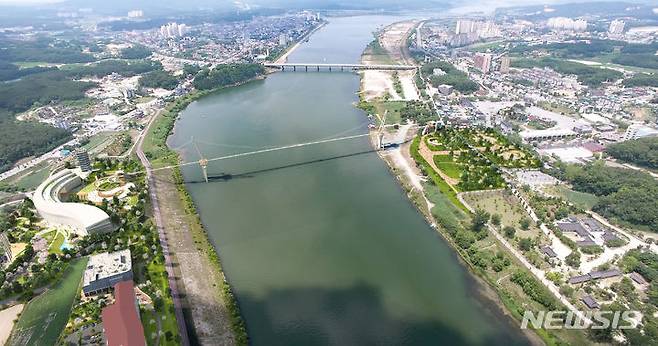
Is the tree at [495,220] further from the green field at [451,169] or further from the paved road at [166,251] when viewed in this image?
the paved road at [166,251]

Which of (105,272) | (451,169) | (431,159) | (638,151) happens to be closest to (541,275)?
(451,169)

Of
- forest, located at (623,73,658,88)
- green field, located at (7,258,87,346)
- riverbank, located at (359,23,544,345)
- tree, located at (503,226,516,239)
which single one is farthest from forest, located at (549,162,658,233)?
green field, located at (7,258,87,346)

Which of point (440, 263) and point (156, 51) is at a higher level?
point (156, 51)

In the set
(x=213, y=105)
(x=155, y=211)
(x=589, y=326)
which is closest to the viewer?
(x=589, y=326)

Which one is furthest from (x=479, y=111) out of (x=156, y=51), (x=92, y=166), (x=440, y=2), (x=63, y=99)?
(x=440, y=2)

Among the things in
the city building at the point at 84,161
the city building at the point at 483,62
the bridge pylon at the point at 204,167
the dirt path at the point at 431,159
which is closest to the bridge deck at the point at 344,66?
the city building at the point at 483,62

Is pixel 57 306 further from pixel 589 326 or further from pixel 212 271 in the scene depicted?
pixel 589 326
